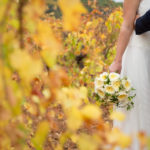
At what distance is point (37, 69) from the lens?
0.64m

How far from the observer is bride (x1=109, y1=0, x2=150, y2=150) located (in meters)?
1.98

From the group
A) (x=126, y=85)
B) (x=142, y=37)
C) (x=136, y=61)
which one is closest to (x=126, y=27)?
(x=142, y=37)

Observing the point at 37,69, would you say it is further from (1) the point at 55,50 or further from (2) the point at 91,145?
(2) the point at 91,145

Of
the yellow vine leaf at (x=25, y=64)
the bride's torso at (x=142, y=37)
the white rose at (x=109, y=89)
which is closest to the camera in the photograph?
the yellow vine leaf at (x=25, y=64)

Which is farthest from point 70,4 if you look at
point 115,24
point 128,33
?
point 115,24

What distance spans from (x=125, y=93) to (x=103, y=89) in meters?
0.14

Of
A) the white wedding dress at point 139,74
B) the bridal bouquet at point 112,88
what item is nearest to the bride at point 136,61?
the white wedding dress at point 139,74

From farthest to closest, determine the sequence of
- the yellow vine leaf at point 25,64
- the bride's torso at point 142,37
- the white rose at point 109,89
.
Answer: the bride's torso at point 142,37
the white rose at point 109,89
the yellow vine leaf at point 25,64

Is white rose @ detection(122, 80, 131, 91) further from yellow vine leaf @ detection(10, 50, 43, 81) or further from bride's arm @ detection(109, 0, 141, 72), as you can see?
yellow vine leaf @ detection(10, 50, 43, 81)

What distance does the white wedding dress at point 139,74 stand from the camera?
2.03 metres

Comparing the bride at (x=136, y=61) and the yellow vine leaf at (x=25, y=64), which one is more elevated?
the yellow vine leaf at (x=25, y=64)

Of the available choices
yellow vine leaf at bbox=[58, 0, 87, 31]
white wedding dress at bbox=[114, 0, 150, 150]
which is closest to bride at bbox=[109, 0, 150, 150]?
white wedding dress at bbox=[114, 0, 150, 150]

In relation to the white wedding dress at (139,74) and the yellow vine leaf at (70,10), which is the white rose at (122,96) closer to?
the white wedding dress at (139,74)

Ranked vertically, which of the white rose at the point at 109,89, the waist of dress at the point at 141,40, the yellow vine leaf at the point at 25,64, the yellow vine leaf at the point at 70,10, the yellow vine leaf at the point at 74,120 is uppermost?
the yellow vine leaf at the point at 70,10
